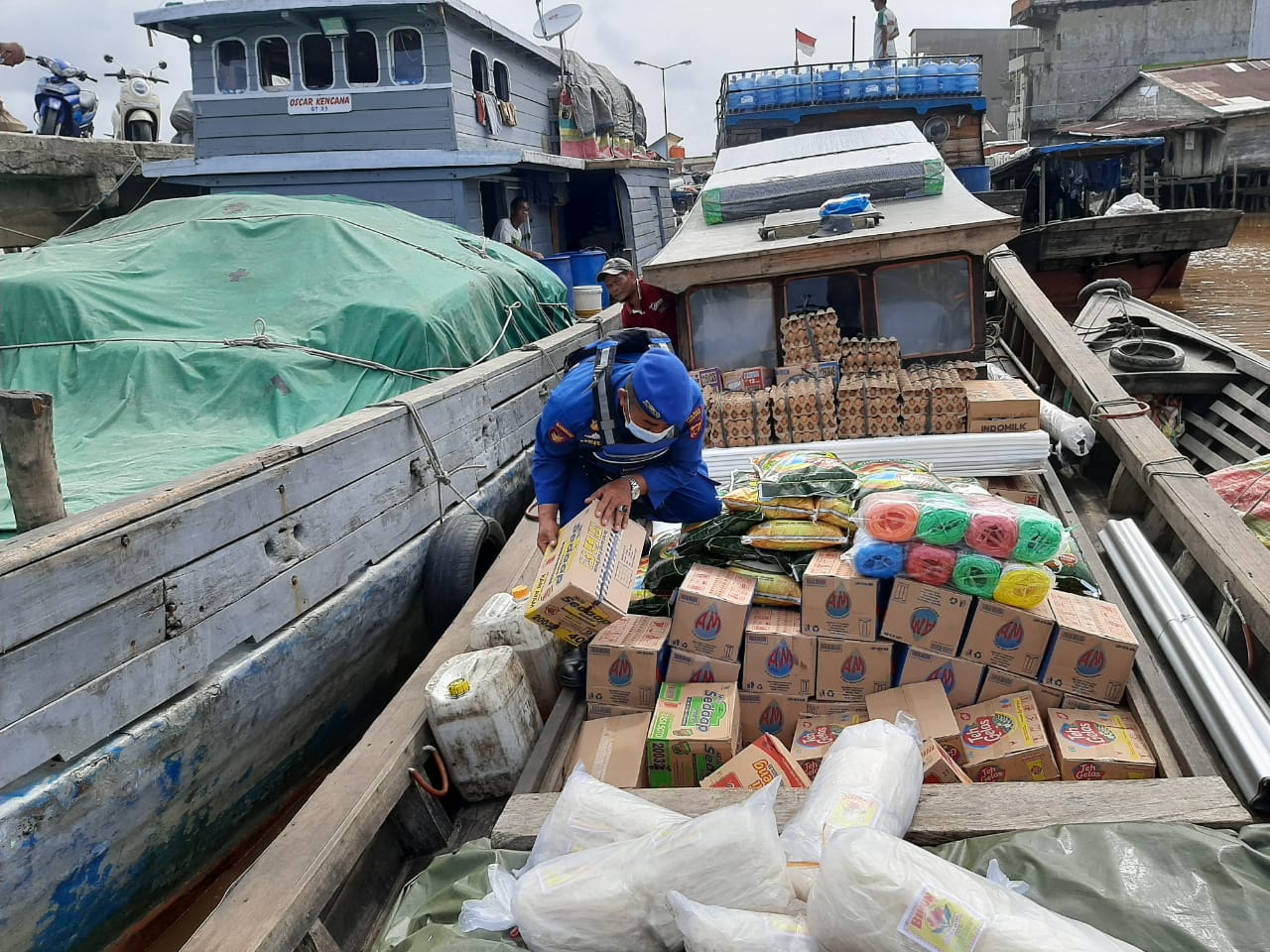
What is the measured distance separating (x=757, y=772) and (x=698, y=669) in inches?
19.3

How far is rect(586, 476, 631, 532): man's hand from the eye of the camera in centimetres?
335

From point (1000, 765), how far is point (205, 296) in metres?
5.08

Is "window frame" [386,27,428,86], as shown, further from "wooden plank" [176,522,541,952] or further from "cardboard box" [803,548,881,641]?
"cardboard box" [803,548,881,641]

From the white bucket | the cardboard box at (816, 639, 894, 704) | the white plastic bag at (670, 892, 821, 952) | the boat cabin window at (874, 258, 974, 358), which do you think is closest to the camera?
the white plastic bag at (670, 892, 821, 952)

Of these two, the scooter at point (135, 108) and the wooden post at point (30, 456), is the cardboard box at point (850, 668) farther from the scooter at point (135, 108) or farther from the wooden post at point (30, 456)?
the scooter at point (135, 108)

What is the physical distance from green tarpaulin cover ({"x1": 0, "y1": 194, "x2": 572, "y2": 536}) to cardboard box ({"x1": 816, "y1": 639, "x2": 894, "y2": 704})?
8.93ft

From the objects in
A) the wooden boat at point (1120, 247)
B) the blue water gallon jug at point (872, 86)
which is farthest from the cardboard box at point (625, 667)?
the blue water gallon jug at point (872, 86)

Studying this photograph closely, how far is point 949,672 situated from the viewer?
3211 mm

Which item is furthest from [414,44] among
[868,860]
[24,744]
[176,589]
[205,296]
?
[868,860]

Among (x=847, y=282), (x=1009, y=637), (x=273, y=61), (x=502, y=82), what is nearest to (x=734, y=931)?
(x=1009, y=637)

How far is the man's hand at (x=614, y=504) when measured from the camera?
3346mm

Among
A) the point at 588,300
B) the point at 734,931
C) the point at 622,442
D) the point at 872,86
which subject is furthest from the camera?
the point at 872,86

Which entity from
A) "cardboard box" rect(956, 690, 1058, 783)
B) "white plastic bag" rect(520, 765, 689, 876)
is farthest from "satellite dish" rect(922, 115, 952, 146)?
"white plastic bag" rect(520, 765, 689, 876)

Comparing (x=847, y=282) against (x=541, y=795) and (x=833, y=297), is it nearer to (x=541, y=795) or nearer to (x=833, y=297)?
(x=833, y=297)
